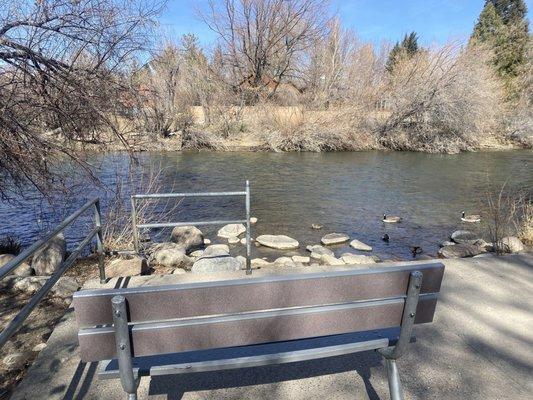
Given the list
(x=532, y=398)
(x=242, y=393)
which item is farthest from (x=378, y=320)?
(x=532, y=398)

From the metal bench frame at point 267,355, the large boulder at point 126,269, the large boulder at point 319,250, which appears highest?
the metal bench frame at point 267,355

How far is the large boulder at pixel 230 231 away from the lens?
959 cm

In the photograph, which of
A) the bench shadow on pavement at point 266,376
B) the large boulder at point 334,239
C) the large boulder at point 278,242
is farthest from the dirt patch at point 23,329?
the large boulder at point 334,239

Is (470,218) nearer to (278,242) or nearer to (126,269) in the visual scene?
(278,242)

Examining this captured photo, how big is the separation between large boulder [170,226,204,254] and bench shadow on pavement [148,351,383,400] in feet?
19.7

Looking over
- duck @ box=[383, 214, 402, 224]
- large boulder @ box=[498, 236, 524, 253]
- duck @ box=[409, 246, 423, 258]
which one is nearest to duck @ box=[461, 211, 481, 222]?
duck @ box=[383, 214, 402, 224]

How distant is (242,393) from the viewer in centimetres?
238

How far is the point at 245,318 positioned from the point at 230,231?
7.98 metres

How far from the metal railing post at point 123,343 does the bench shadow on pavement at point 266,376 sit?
0.61 meters

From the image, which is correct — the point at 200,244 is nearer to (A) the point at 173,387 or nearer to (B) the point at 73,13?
(B) the point at 73,13

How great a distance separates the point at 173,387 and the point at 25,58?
4205mm

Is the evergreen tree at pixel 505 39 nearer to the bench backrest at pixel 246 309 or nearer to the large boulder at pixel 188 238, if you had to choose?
the large boulder at pixel 188 238

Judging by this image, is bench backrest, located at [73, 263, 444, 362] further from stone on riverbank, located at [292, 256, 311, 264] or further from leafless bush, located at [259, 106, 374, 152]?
leafless bush, located at [259, 106, 374, 152]

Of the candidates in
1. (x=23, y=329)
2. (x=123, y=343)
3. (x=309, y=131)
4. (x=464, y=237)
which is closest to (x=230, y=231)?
(x=464, y=237)
